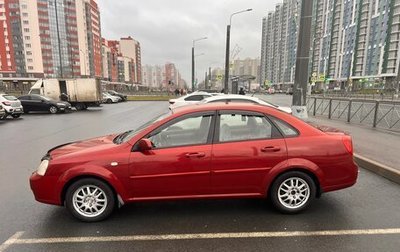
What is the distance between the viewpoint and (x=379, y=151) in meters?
7.13

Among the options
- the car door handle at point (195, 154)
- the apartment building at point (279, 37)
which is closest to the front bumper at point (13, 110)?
the car door handle at point (195, 154)

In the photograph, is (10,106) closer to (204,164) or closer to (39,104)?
(39,104)

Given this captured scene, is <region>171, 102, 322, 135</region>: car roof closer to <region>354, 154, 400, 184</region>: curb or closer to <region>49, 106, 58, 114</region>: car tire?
<region>354, 154, 400, 184</region>: curb

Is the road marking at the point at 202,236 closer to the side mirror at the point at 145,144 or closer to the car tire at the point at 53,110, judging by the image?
the side mirror at the point at 145,144

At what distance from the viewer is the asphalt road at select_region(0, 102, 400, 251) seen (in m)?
3.29

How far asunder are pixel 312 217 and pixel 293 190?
0.43m

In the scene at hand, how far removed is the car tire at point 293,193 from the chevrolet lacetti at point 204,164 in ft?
0.04

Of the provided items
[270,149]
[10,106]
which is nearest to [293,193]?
[270,149]

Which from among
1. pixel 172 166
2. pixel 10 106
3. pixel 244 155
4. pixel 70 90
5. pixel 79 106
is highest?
pixel 70 90

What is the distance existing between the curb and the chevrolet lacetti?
1.87 meters

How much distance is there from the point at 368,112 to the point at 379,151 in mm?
5741

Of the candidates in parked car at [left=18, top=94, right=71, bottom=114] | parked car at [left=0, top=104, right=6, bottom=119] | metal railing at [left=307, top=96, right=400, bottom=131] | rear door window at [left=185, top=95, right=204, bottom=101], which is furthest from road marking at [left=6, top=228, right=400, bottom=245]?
parked car at [left=18, top=94, right=71, bottom=114]

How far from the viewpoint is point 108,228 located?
370 cm

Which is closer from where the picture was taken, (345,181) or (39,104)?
(345,181)
